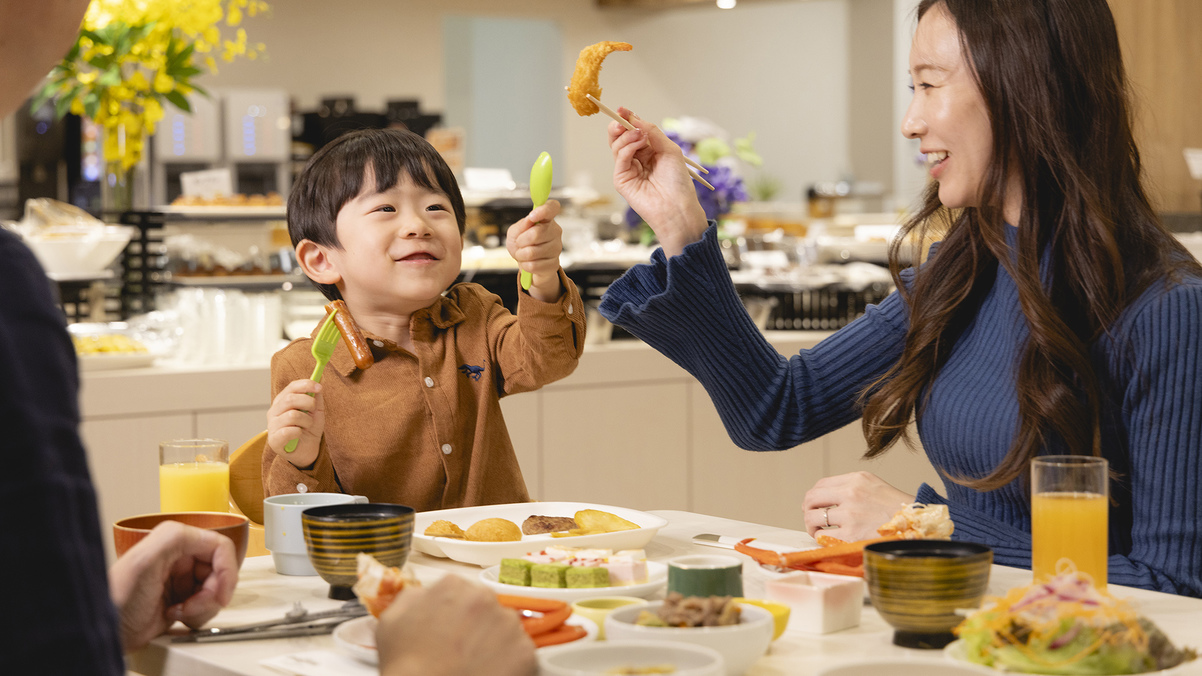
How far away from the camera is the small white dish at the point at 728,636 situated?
2.93 ft

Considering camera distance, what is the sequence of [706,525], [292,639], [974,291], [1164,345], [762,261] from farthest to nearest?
1. [762,261]
2. [974,291]
3. [706,525]
4. [1164,345]
5. [292,639]

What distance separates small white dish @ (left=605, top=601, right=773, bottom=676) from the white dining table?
4 cm

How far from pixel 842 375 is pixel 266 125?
250 inches

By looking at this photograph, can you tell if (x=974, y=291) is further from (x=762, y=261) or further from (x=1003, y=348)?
(x=762, y=261)

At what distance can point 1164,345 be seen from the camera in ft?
4.75

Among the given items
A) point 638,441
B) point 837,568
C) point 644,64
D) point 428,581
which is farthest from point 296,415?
point 644,64

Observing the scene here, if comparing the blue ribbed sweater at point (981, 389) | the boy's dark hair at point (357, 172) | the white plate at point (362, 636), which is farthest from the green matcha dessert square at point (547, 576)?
the boy's dark hair at point (357, 172)

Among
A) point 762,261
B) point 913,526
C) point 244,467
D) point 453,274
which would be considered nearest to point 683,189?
point 453,274

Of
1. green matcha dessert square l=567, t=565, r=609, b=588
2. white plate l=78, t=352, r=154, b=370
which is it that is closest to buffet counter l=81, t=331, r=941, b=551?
white plate l=78, t=352, r=154, b=370

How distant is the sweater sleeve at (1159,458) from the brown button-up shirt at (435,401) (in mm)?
663

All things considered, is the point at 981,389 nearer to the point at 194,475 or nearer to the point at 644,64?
the point at 194,475

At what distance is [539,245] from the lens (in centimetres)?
171

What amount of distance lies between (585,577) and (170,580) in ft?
1.22

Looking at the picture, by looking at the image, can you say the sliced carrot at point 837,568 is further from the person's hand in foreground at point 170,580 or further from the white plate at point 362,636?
the person's hand in foreground at point 170,580
